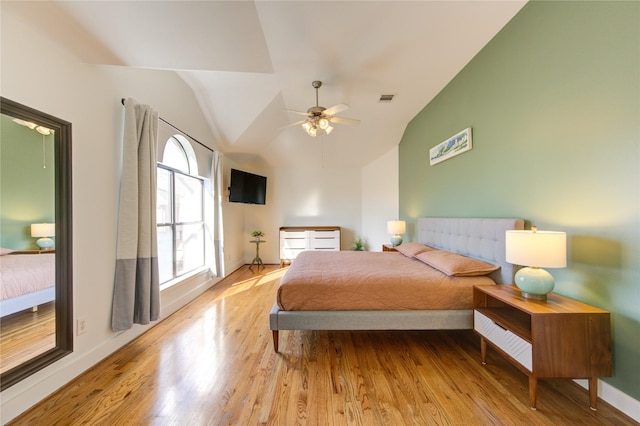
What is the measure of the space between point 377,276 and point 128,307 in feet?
7.41

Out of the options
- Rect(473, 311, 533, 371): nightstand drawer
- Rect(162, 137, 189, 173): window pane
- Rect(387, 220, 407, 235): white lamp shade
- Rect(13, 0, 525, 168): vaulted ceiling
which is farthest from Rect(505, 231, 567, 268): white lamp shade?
Rect(162, 137, 189, 173): window pane

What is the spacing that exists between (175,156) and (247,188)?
1.79m

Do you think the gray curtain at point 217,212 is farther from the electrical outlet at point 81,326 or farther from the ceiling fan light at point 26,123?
the ceiling fan light at point 26,123

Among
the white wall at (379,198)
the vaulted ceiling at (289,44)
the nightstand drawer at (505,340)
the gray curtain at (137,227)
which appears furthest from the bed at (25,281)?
the white wall at (379,198)

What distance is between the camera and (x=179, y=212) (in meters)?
3.46

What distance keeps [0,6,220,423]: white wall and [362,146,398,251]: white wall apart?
4216 millimetres

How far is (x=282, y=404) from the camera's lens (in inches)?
58.2

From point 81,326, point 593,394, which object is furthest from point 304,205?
point 593,394

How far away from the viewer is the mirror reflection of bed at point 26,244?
1425mm

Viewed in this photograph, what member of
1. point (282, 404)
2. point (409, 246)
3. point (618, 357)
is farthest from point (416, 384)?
point (409, 246)

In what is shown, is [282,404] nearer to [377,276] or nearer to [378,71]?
[377,276]

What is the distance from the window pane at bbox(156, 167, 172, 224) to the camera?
9.75ft

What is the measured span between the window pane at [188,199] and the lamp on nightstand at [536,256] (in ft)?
12.7

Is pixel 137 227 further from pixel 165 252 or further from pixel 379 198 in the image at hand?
pixel 379 198
